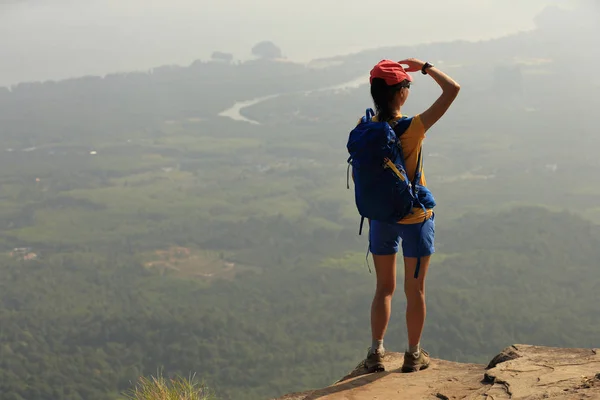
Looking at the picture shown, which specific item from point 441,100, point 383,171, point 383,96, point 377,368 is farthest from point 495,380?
point 383,96

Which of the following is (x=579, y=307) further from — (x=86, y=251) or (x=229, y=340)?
(x=86, y=251)

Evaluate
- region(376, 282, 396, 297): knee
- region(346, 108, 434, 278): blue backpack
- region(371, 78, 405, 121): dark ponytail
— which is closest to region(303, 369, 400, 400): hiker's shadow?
region(376, 282, 396, 297): knee

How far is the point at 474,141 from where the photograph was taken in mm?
179250

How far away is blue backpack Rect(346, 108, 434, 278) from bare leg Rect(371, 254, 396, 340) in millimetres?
526

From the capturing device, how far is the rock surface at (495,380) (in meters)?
4.84

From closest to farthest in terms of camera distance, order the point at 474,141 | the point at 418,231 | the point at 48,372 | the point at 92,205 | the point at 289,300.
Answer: the point at 418,231
the point at 48,372
the point at 289,300
the point at 92,205
the point at 474,141

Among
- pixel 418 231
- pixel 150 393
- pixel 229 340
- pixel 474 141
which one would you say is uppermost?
pixel 418 231

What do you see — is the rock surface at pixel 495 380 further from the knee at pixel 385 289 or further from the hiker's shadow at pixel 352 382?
the knee at pixel 385 289

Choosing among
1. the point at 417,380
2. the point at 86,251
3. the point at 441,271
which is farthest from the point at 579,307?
the point at 417,380

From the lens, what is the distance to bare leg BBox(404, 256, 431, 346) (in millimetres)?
5305

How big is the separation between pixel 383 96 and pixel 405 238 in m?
1.06

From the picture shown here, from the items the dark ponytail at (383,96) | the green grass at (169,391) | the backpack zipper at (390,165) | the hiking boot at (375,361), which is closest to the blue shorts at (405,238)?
the backpack zipper at (390,165)

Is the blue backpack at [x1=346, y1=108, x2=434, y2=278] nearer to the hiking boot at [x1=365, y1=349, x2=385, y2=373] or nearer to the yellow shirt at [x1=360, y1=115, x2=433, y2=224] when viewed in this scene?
the yellow shirt at [x1=360, y1=115, x2=433, y2=224]

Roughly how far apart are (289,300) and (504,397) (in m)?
93.5
